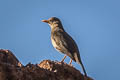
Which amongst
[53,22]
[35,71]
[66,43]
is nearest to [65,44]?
[66,43]

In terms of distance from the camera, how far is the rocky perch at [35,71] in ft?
15.6

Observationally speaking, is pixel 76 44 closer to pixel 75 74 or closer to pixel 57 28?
pixel 57 28

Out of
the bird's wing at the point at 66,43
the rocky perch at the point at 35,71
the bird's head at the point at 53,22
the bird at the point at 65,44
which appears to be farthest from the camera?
the bird's head at the point at 53,22

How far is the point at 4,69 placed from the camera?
4.73m

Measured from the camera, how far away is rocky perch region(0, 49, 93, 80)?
4750 mm

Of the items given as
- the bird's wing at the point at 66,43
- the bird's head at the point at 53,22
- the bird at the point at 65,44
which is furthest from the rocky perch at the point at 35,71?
the bird's head at the point at 53,22

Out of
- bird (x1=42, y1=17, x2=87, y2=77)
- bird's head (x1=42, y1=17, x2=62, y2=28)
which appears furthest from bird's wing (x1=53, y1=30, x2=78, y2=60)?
bird's head (x1=42, y1=17, x2=62, y2=28)

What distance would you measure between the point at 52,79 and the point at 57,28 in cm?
621

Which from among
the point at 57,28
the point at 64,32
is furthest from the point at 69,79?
the point at 57,28

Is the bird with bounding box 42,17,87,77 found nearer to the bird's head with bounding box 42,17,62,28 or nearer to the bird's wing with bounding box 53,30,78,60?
the bird's wing with bounding box 53,30,78,60

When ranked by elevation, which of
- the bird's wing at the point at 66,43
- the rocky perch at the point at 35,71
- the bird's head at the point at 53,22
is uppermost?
the bird's head at the point at 53,22

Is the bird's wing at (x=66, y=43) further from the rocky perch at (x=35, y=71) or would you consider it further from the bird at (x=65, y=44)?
the rocky perch at (x=35, y=71)

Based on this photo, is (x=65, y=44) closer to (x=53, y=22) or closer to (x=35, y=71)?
(x=53, y=22)

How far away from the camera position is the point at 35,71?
509 centimetres
